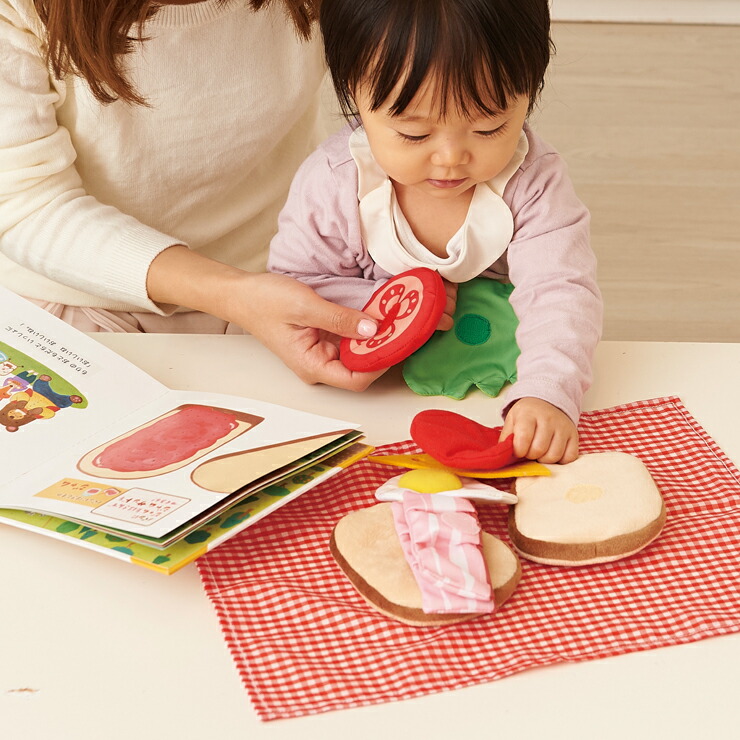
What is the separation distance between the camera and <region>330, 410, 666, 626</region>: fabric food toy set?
0.62m

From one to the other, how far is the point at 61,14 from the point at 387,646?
0.68 m

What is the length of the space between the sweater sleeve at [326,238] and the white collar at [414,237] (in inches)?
0.5

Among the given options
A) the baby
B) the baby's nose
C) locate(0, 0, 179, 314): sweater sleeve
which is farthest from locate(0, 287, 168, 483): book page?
the baby's nose

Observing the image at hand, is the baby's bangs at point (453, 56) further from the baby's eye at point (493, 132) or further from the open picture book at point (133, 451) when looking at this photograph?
the open picture book at point (133, 451)

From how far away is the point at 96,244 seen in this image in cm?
103

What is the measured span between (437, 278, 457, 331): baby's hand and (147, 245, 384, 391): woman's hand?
7cm

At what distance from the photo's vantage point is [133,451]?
767 mm

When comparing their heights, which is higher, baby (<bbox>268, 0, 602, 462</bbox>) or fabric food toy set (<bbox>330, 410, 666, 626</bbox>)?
baby (<bbox>268, 0, 602, 462</bbox>)

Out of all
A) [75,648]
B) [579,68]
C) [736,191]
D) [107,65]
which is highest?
[107,65]

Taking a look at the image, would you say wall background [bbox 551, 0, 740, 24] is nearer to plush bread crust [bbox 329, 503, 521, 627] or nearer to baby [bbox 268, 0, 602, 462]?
baby [bbox 268, 0, 602, 462]

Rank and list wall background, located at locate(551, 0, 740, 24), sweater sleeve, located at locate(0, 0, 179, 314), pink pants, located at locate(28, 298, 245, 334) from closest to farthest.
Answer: sweater sleeve, located at locate(0, 0, 179, 314)
pink pants, located at locate(28, 298, 245, 334)
wall background, located at locate(551, 0, 740, 24)

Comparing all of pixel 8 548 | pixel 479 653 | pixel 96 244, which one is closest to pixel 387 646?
pixel 479 653

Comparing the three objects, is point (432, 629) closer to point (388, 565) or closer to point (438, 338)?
point (388, 565)

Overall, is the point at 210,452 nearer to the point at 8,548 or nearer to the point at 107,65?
the point at 8,548
